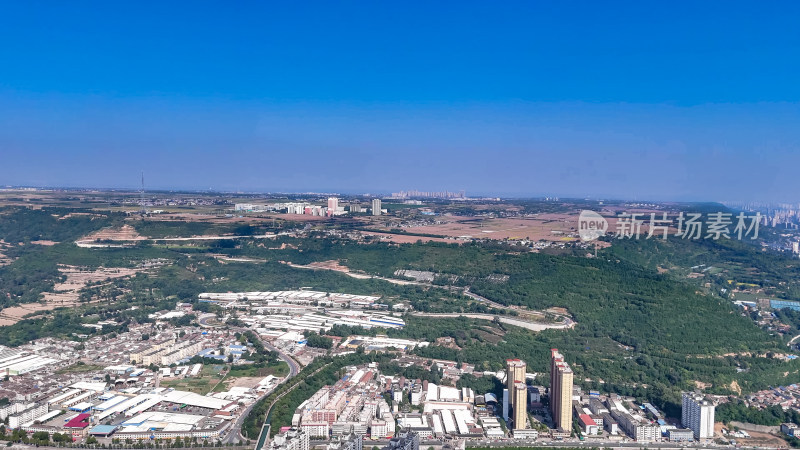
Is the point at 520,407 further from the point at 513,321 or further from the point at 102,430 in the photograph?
the point at 102,430

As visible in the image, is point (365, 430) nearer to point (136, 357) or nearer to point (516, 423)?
point (516, 423)

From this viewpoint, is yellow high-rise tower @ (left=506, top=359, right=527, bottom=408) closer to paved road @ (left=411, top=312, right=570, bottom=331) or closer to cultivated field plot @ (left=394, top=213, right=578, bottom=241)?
paved road @ (left=411, top=312, right=570, bottom=331)

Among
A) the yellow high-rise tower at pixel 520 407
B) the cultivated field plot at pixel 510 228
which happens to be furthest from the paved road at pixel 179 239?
the yellow high-rise tower at pixel 520 407

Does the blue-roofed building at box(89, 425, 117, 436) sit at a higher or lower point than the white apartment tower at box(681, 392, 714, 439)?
lower

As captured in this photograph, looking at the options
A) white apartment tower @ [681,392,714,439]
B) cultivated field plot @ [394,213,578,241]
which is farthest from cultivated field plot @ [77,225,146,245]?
white apartment tower @ [681,392,714,439]

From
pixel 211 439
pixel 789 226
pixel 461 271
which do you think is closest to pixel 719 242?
pixel 789 226

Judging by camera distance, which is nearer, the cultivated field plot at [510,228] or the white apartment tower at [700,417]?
the white apartment tower at [700,417]

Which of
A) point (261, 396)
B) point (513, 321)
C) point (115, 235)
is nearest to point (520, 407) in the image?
point (261, 396)

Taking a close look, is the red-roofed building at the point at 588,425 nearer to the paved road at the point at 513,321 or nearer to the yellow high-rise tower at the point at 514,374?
the yellow high-rise tower at the point at 514,374

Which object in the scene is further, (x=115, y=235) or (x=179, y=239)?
(x=179, y=239)
